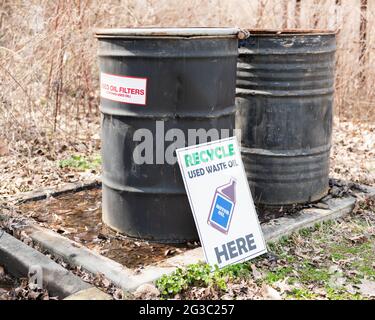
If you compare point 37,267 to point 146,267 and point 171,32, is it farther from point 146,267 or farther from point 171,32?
point 171,32

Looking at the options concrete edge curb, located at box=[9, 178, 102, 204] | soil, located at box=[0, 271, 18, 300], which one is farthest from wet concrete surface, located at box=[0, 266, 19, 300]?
concrete edge curb, located at box=[9, 178, 102, 204]

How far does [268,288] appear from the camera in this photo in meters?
3.23

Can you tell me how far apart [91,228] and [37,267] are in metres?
0.82

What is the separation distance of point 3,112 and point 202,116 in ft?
10.6

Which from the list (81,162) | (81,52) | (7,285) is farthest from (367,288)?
(81,52)

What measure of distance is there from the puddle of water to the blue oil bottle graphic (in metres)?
0.34

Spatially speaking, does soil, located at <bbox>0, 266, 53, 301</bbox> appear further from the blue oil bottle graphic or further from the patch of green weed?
the patch of green weed

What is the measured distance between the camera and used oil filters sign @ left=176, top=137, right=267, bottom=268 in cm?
346

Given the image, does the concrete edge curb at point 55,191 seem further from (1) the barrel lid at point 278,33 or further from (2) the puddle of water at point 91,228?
(1) the barrel lid at point 278,33

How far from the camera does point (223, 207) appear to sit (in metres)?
3.59

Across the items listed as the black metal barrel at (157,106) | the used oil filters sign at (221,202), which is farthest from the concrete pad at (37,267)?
the used oil filters sign at (221,202)

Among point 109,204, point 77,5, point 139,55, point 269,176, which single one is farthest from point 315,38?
point 77,5

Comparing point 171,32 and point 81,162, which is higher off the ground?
point 171,32

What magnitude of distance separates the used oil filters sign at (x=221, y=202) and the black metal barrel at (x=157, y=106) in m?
0.17
